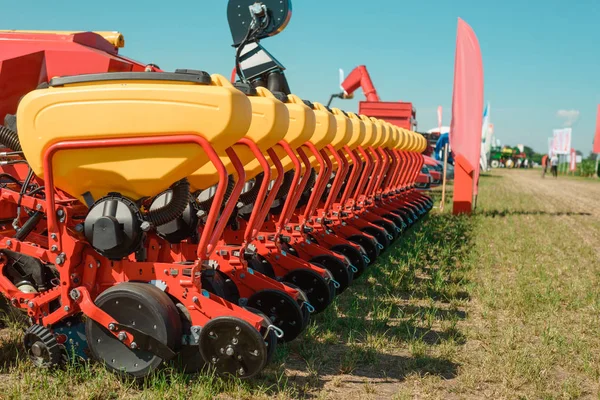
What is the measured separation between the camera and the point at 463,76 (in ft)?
44.5

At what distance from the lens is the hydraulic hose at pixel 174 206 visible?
3.91 m

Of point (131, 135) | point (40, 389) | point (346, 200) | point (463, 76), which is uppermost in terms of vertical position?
→ point (463, 76)

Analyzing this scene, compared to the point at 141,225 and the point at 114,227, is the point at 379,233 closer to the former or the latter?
the point at 141,225

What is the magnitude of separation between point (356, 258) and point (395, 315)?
3.51 ft

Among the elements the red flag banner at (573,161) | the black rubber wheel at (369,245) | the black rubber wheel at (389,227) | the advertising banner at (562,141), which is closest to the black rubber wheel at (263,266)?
the black rubber wheel at (369,245)

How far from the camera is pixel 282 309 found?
439 centimetres

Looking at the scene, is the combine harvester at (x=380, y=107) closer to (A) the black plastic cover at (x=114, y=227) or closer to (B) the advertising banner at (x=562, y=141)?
(A) the black plastic cover at (x=114, y=227)

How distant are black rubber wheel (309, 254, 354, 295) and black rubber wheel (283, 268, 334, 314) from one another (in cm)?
64

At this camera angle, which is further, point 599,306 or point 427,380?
point 599,306

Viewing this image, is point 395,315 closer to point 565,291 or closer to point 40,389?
point 565,291

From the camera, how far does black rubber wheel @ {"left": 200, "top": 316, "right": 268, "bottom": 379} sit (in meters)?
3.54

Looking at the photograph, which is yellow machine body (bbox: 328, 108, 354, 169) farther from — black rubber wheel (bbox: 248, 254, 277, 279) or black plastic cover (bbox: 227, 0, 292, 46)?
black plastic cover (bbox: 227, 0, 292, 46)

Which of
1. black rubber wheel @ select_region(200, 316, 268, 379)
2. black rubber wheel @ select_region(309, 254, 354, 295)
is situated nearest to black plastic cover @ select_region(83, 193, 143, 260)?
black rubber wheel @ select_region(200, 316, 268, 379)

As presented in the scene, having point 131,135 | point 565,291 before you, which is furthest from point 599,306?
point 131,135
